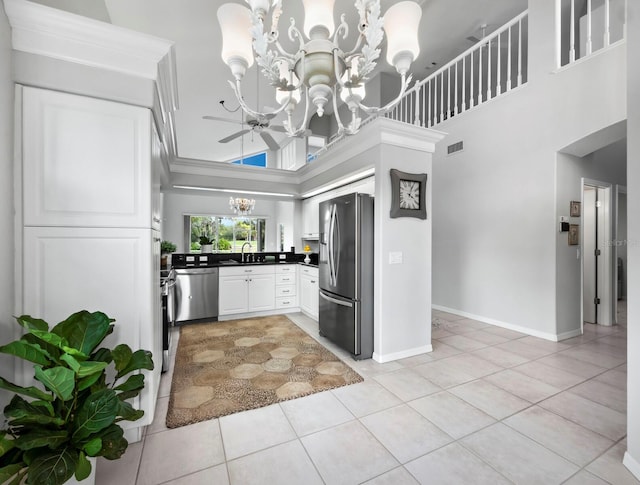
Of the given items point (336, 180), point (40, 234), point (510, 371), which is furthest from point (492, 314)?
point (40, 234)

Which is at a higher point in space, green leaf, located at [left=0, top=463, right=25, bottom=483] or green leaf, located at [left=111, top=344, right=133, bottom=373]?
green leaf, located at [left=111, top=344, right=133, bottom=373]

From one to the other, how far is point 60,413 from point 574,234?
5.16 m

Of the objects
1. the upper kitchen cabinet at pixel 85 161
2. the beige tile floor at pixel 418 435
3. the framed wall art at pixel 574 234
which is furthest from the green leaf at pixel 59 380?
the framed wall art at pixel 574 234

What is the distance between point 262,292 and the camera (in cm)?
472

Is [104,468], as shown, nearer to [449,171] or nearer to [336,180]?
[336,180]

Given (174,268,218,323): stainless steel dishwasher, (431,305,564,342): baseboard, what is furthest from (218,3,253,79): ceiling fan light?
(431,305,564,342): baseboard

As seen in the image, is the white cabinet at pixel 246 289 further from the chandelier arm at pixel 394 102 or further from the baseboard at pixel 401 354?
the chandelier arm at pixel 394 102

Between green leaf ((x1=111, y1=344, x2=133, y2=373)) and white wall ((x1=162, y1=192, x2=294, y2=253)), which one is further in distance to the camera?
white wall ((x1=162, y1=192, x2=294, y2=253))

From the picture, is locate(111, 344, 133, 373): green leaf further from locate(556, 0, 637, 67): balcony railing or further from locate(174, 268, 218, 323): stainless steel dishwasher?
locate(556, 0, 637, 67): balcony railing

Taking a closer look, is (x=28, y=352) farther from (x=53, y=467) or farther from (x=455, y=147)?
(x=455, y=147)

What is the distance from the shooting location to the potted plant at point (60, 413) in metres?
1.10

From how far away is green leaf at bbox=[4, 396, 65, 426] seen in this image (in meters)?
1.11

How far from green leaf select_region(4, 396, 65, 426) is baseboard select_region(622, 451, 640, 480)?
2766 mm

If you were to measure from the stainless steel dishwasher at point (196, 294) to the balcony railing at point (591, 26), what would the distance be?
213 inches
